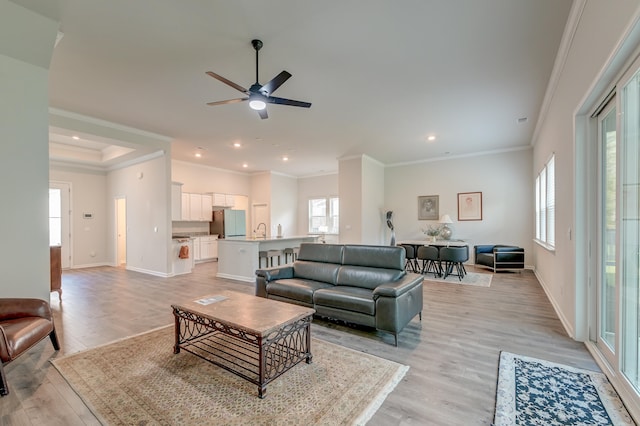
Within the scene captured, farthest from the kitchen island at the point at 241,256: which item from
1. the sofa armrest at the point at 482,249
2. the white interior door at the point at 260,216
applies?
the sofa armrest at the point at 482,249

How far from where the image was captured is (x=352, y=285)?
12.3ft

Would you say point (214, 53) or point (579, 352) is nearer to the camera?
point (579, 352)

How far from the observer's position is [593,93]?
96.3 inches

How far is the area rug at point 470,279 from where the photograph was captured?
5.73 m

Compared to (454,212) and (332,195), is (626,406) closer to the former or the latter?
(454,212)

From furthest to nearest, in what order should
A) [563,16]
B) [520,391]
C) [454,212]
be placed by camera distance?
[454,212], [563,16], [520,391]

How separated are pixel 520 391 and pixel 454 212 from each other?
6.74m

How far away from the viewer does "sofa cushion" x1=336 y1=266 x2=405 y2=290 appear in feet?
11.7

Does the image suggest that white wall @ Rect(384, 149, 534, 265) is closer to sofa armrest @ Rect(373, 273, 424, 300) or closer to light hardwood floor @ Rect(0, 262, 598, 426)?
light hardwood floor @ Rect(0, 262, 598, 426)

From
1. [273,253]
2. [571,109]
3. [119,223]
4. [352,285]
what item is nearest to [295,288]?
[352,285]

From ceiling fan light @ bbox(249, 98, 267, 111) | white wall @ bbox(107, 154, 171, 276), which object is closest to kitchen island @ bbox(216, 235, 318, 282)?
white wall @ bbox(107, 154, 171, 276)

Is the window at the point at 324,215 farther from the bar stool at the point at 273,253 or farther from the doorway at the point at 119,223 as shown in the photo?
the doorway at the point at 119,223

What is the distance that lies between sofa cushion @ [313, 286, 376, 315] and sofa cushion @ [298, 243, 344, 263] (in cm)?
65

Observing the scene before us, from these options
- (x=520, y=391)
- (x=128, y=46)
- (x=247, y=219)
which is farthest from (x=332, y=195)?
(x=520, y=391)
